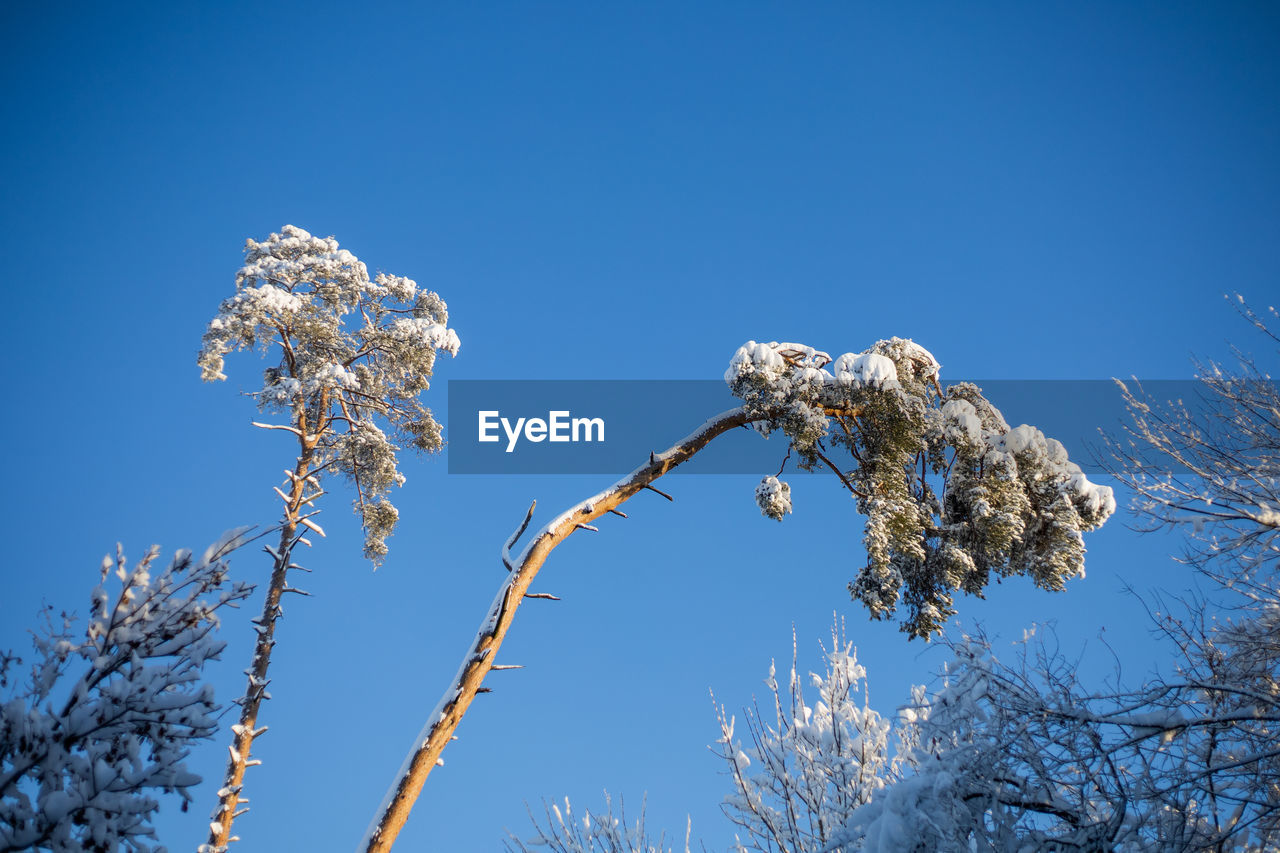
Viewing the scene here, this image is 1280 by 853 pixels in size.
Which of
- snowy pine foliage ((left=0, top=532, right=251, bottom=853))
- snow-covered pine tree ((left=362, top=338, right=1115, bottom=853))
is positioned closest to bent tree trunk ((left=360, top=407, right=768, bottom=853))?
snow-covered pine tree ((left=362, top=338, right=1115, bottom=853))

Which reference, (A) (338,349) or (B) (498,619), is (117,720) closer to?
(B) (498,619)

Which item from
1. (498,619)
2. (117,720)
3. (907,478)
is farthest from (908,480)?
(117,720)

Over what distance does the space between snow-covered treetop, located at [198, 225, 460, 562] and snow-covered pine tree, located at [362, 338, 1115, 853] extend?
5.81 metres

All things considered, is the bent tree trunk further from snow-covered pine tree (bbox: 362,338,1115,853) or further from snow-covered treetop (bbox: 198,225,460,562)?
snow-covered treetop (bbox: 198,225,460,562)

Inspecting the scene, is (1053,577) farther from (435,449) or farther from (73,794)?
(435,449)

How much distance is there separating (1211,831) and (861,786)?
531 centimetres

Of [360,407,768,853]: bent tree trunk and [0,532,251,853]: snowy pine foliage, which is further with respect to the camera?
[360,407,768,853]: bent tree trunk

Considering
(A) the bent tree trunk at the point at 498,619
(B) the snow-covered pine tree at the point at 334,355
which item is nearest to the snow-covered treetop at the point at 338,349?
(B) the snow-covered pine tree at the point at 334,355

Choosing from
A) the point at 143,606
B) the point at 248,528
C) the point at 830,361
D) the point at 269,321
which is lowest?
the point at 143,606

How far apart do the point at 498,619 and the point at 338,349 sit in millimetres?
7263

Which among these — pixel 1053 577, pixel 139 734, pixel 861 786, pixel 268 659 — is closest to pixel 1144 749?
pixel 1053 577

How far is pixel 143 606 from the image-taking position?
13.1ft

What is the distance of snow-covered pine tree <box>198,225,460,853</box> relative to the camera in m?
11.5

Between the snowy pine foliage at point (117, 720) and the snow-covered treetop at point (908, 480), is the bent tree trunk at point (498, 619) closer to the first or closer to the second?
the snow-covered treetop at point (908, 480)
